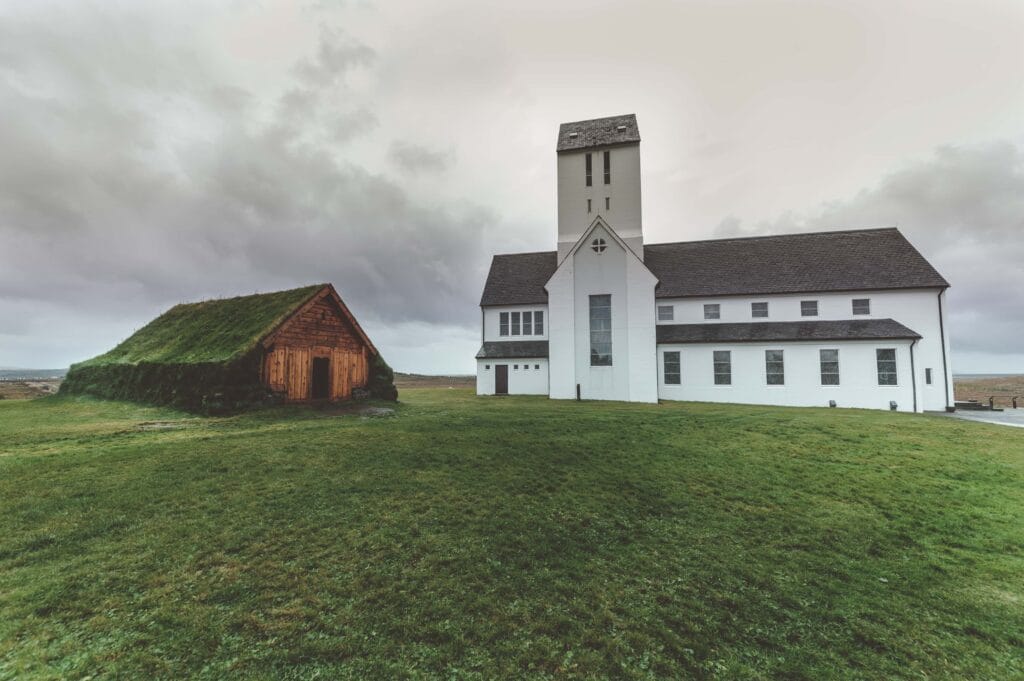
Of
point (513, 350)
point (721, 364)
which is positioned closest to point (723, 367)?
point (721, 364)

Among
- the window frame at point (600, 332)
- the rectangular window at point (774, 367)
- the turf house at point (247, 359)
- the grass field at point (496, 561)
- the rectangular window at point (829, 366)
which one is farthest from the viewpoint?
the window frame at point (600, 332)

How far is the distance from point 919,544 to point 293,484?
38.6 feet

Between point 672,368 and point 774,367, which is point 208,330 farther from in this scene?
point 774,367

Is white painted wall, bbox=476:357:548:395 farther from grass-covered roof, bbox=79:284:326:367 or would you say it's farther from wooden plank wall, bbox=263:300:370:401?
grass-covered roof, bbox=79:284:326:367

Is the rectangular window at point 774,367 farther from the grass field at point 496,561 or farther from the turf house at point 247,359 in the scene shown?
the turf house at point 247,359

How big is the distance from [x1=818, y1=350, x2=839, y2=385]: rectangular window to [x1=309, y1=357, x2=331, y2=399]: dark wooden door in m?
29.8

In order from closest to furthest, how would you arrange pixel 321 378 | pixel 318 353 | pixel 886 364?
pixel 318 353 → pixel 321 378 → pixel 886 364

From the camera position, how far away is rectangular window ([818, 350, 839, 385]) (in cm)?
2670

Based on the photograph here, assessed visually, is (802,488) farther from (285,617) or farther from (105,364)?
(105,364)

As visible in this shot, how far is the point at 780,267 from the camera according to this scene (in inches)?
1222

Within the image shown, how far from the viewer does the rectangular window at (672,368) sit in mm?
29641

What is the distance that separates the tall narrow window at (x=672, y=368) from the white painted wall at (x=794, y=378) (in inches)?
11.0

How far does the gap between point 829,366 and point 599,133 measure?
2544cm

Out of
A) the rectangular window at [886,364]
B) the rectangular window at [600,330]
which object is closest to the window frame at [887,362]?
the rectangular window at [886,364]
